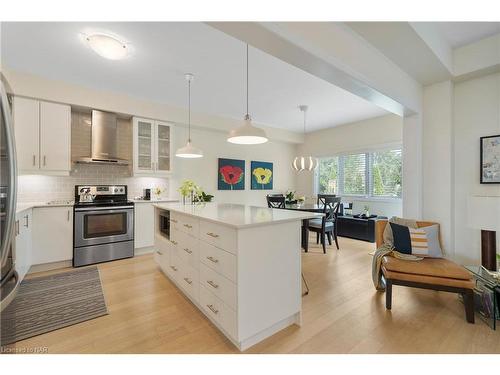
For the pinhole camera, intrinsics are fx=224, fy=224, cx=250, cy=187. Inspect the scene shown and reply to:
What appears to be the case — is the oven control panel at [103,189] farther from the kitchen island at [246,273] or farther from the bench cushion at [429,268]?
the bench cushion at [429,268]

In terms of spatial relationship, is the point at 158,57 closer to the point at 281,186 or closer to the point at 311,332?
the point at 311,332

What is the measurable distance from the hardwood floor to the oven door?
0.99 m

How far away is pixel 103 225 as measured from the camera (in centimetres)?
346

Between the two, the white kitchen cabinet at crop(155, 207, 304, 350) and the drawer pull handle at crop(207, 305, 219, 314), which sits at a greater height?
the white kitchen cabinet at crop(155, 207, 304, 350)

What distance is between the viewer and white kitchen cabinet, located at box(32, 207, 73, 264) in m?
3.04

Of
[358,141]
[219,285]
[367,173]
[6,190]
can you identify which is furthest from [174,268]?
[358,141]

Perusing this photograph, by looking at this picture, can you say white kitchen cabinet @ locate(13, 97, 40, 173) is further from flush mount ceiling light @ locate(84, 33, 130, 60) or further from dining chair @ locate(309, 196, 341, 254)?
dining chair @ locate(309, 196, 341, 254)

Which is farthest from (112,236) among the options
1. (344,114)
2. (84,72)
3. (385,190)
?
(385,190)

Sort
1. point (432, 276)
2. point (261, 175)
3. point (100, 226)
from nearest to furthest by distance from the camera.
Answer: point (432, 276) < point (100, 226) < point (261, 175)

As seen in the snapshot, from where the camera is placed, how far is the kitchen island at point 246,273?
1.58 m

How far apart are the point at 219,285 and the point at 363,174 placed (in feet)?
15.7

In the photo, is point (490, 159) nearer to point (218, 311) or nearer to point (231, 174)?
point (218, 311)

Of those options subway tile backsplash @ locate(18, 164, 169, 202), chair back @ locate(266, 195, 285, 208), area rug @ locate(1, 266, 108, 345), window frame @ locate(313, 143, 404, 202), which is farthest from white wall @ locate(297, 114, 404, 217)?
area rug @ locate(1, 266, 108, 345)
